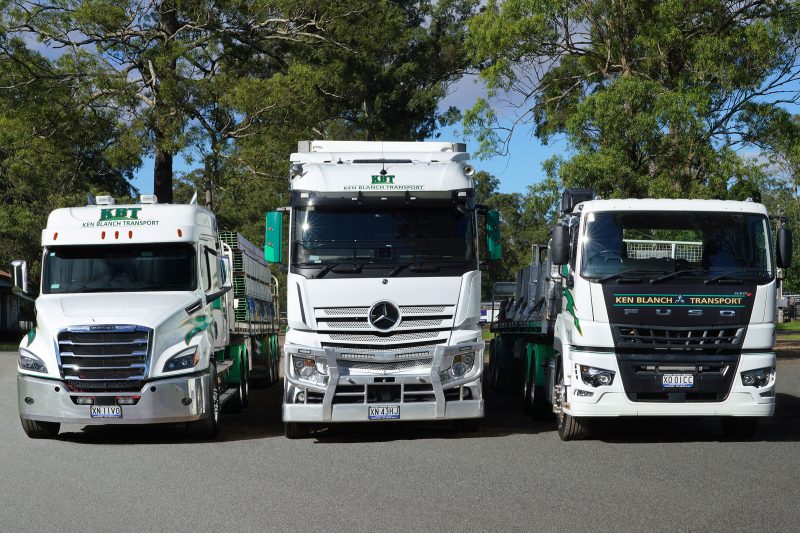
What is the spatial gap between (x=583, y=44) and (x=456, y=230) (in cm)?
1731

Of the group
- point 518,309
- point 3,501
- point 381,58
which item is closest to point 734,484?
point 3,501

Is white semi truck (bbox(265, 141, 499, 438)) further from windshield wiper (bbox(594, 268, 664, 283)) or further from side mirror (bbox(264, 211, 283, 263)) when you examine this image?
windshield wiper (bbox(594, 268, 664, 283))

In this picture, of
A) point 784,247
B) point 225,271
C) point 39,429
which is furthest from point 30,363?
point 784,247

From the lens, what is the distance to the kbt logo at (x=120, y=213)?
48.9ft

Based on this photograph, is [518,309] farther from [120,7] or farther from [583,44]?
[120,7]

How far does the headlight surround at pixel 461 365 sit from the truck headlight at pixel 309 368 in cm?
156

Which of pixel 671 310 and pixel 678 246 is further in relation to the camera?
pixel 678 246

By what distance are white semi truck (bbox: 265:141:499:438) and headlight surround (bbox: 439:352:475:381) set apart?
12mm

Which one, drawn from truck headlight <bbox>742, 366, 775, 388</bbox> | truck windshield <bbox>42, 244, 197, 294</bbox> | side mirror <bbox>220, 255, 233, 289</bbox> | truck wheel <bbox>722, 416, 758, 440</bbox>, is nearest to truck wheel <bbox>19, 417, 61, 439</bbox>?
truck windshield <bbox>42, 244, 197, 294</bbox>

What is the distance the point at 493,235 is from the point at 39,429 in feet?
21.2

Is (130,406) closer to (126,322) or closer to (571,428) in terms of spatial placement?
(126,322)

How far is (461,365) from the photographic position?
13672 millimetres

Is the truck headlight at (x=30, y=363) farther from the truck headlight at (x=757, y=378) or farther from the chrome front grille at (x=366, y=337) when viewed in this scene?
the truck headlight at (x=757, y=378)

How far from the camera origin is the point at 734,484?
398 inches
